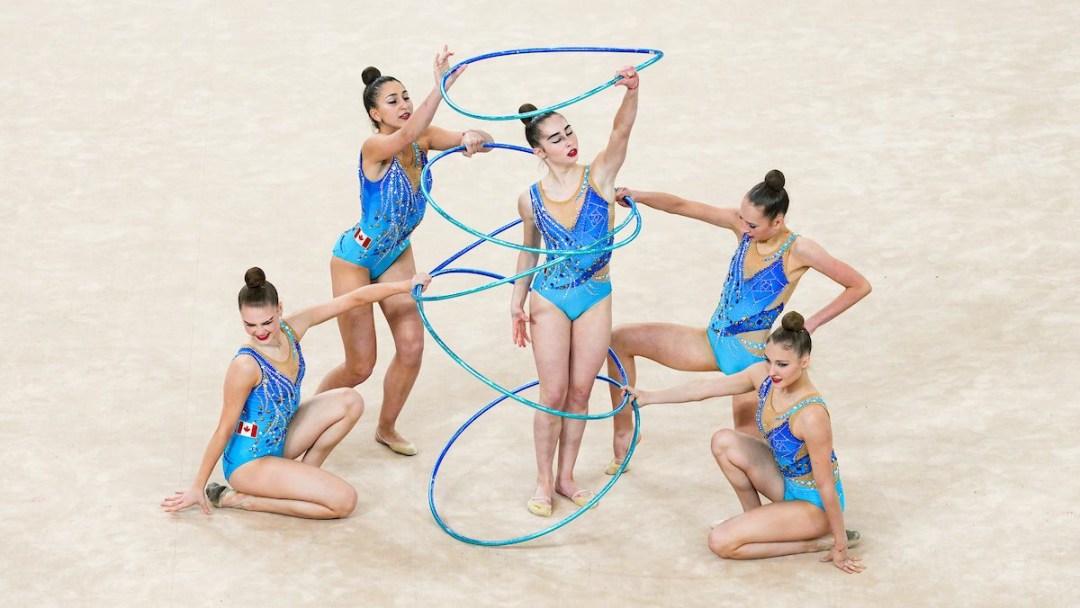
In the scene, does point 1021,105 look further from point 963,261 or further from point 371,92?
point 371,92

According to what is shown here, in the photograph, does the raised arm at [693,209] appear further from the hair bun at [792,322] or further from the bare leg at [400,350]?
the bare leg at [400,350]

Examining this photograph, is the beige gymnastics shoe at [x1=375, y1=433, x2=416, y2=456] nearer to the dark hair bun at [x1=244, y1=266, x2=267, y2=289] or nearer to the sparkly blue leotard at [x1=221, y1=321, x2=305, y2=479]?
the sparkly blue leotard at [x1=221, y1=321, x2=305, y2=479]

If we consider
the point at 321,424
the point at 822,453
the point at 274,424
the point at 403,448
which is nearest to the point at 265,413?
the point at 274,424

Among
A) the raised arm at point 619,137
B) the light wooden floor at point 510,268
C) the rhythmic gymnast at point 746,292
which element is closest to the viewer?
the raised arm at point 619,137

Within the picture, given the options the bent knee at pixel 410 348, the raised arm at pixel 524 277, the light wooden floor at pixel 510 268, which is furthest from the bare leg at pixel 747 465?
the bent knee at pixel 410 348

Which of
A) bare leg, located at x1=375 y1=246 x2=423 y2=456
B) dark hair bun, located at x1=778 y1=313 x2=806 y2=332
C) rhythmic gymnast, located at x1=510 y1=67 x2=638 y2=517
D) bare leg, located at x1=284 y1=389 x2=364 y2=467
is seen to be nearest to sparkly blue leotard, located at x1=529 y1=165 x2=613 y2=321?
rhythmic gymnast, located at x1=510 y1=67 x2=638 y2=517

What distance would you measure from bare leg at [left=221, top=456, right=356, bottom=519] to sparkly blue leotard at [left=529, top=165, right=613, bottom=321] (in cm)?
116

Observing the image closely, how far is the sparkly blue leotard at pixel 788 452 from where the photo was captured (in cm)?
522

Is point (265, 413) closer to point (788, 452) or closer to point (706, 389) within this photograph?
point (706, 389)

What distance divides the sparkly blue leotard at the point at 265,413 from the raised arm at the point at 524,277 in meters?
0.89

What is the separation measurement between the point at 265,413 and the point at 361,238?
3.01ft

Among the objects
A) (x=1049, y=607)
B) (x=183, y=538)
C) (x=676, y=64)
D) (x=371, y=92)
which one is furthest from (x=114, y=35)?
(x=1049, y=607)

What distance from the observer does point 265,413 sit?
5.50 meters

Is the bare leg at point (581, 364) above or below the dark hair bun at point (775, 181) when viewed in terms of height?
below
